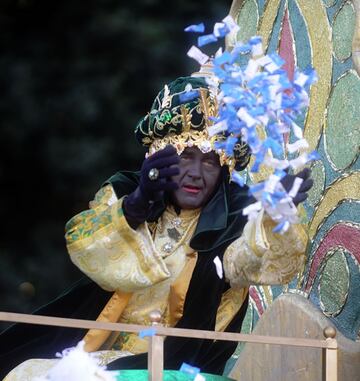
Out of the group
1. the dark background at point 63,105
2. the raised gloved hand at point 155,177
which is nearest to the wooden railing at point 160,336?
the raised gloved hand at point 155,177

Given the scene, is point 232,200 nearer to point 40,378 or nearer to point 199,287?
point 199,287

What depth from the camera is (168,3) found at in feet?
22.3

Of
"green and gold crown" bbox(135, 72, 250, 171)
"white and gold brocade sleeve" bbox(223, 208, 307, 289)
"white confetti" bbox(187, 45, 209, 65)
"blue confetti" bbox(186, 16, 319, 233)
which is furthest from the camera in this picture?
"green and gold crown" bbox(135, 72, 250, 171)

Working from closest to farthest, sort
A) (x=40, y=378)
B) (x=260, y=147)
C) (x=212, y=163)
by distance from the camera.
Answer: (x=260, y=147) < (x=40, y=378) < (x=212, y=163)

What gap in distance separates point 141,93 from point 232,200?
6.40 feet

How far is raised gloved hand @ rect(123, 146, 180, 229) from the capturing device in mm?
4500

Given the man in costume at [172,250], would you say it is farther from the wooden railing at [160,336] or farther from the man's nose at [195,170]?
the wooden railing at [160,336]

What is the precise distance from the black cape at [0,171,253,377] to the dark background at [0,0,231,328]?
1816 mm

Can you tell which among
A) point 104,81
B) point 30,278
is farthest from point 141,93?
point 30,278

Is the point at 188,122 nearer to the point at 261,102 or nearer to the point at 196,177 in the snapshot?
the point at 196,177

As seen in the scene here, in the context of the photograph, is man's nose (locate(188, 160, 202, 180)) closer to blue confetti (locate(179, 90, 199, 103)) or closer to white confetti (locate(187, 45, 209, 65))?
blue confetti (locate(179, 90, 199, 103))

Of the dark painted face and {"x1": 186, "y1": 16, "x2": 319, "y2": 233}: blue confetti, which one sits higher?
{"x1": 186, "y1": 16, "x2": 319, "y2": 233}: blue confetti

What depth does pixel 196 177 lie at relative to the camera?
4723 millimetres

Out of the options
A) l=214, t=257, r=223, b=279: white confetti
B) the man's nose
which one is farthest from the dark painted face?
l=214, t=257, r=223, b=279: white confetti
